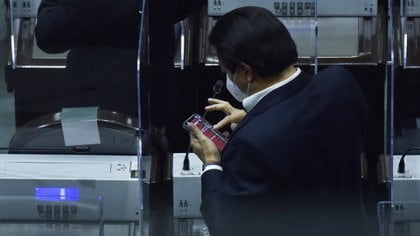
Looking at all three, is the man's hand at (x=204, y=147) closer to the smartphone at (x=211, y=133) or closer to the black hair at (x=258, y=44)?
the smartphone at (x=211, y=133)

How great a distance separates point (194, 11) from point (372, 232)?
142cm

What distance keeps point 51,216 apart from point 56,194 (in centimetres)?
9

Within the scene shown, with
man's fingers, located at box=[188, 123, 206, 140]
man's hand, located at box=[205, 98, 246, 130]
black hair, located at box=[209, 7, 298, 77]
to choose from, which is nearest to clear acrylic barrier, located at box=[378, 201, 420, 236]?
man's hand, located at box=[205, 98, 246, 130]

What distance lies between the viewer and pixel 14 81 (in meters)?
3.38

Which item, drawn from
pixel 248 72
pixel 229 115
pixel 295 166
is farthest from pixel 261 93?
pixel 229 115

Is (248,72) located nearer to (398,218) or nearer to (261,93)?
(261,93)

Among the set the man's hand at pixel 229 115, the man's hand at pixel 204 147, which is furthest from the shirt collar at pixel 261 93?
the man's hand at pixel 229 115

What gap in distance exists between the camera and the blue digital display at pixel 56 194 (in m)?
2.52

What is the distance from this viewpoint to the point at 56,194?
2561 millimetres

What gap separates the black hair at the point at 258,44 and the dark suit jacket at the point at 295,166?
57 mm

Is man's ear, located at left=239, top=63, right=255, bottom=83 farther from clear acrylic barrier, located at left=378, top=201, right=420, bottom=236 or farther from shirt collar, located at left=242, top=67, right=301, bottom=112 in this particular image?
clear acrylic barrier, located at left=378, top=201, right=420, bottom=236

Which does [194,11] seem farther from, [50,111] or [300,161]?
[300,161]

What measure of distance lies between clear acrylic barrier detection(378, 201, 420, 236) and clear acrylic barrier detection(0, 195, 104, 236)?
753 mm

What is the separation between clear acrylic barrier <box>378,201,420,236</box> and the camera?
8.36 ft
